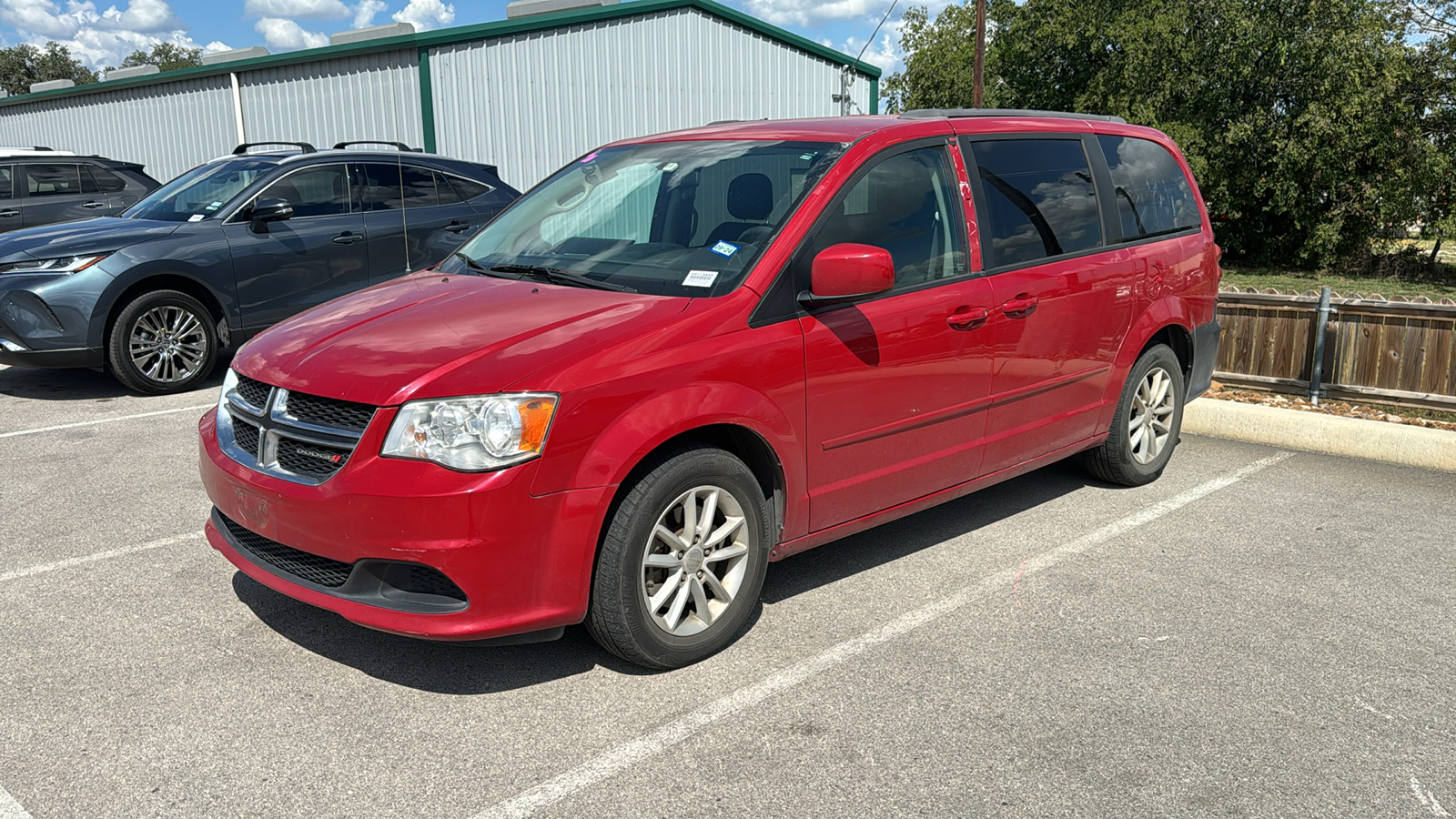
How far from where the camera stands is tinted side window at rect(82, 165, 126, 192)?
1359cm

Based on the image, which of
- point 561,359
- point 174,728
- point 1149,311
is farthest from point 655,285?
point 1149,311

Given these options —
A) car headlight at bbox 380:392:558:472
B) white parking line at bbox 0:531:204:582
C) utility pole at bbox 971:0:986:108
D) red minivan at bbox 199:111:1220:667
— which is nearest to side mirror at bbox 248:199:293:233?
white parking line at bbox 0:531:204:582

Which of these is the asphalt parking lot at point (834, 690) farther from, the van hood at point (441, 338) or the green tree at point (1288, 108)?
the green tree at point (1288, 108)

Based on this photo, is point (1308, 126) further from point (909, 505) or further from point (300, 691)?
point (300, 691)

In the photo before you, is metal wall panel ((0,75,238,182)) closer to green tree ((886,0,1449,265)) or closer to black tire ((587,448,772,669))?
black tire ((587,448,772,669))

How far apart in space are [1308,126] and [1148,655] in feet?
86.7

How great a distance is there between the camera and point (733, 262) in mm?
3953

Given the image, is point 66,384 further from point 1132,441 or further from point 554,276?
point 1132,441

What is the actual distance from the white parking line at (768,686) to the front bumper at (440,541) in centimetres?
47

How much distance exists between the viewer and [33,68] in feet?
252

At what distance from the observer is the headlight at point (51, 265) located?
7.86 metres

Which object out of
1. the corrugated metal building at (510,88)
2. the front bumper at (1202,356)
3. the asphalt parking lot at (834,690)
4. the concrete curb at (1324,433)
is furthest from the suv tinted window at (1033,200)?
the corrugated metal building at (510,88)

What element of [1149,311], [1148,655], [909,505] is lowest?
[1148,655]

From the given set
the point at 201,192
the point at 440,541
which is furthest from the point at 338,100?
the point at 440,541
